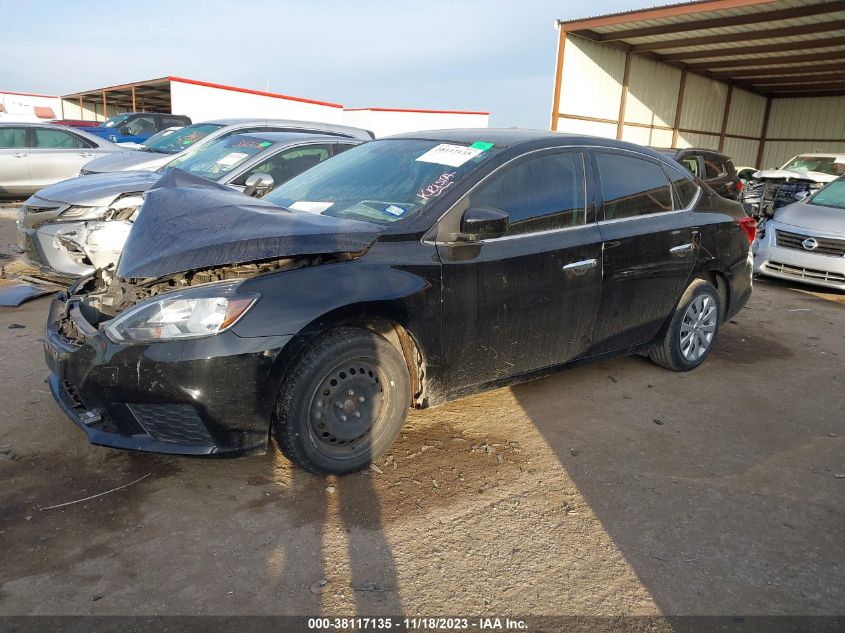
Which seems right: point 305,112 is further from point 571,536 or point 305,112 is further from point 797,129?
point 571,536

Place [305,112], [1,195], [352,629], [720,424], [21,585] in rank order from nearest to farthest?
1. [352,629]
2. [21,585]
3. [720,424]
4. [1,195]
5. [305,112]

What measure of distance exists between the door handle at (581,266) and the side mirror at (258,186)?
2062mm

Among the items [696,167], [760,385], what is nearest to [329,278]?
[760,385]

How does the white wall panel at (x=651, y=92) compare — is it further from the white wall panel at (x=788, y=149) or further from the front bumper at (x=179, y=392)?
the front bumper at (x=179, y=392)

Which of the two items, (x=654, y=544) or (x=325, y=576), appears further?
(x=654, y=544)

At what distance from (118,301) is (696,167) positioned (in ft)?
31.6

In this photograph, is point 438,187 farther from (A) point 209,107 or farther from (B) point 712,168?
(A) point 209,107

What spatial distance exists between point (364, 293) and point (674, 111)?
75.6ft

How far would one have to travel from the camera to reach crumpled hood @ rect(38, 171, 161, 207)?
555 cm

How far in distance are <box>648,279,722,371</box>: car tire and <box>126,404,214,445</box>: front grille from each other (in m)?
3.26

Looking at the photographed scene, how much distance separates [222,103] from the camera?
72.5ft

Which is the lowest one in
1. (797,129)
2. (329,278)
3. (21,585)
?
(21,585)

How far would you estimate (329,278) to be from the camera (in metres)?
2.84

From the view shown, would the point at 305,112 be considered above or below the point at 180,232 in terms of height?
above
